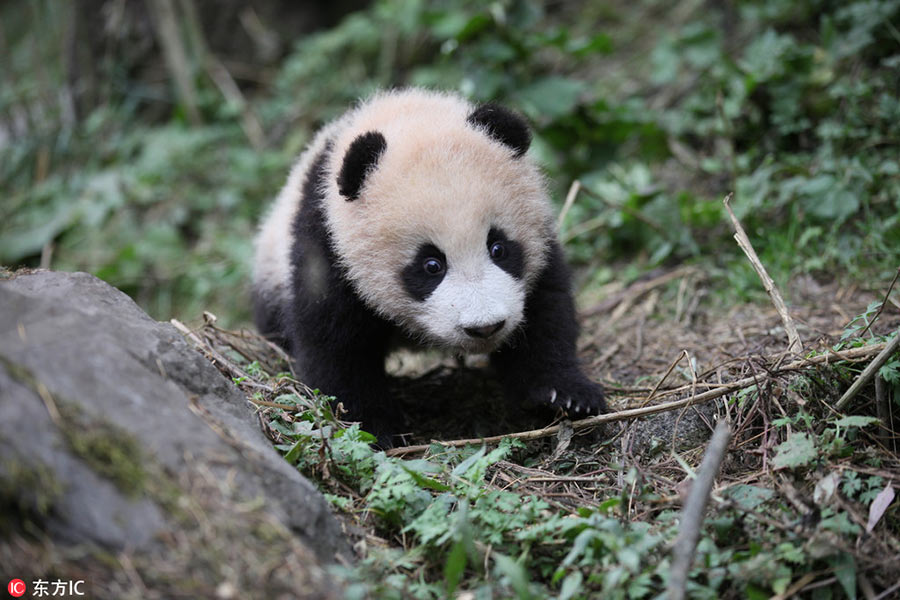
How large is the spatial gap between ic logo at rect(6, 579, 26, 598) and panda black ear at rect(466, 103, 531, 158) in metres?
2.92

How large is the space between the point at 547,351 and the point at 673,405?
0.77m

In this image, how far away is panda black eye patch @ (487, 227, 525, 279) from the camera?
371cm

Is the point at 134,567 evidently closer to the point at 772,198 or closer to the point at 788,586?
the point at 788,586

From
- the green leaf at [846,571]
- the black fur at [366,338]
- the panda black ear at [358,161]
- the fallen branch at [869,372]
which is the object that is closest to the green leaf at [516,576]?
the green leaf at [846,571]

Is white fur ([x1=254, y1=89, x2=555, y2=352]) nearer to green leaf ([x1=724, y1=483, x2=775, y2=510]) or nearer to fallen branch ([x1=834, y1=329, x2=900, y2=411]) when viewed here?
green leaf ([x1=724, y1=483, x2=775, y2=510])

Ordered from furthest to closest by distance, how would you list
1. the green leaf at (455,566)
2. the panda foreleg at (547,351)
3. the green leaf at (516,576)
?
the panda foreleg at (547,351)
the green leaf at (455,566)
the green leaf at (516,576)

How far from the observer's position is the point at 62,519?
2170mm

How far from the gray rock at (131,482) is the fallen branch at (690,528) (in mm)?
1056

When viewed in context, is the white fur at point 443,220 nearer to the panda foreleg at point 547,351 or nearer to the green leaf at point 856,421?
the panda foreleg at point 547,351

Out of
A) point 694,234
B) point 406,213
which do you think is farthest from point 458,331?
point 694,234

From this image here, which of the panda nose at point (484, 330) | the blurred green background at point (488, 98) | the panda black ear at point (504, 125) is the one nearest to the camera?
the panda nose at point (484, 330)

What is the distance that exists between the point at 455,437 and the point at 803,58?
14.3 ft

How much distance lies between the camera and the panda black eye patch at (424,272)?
3625mm

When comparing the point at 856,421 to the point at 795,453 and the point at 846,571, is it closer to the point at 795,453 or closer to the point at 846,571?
the point at 795,453
